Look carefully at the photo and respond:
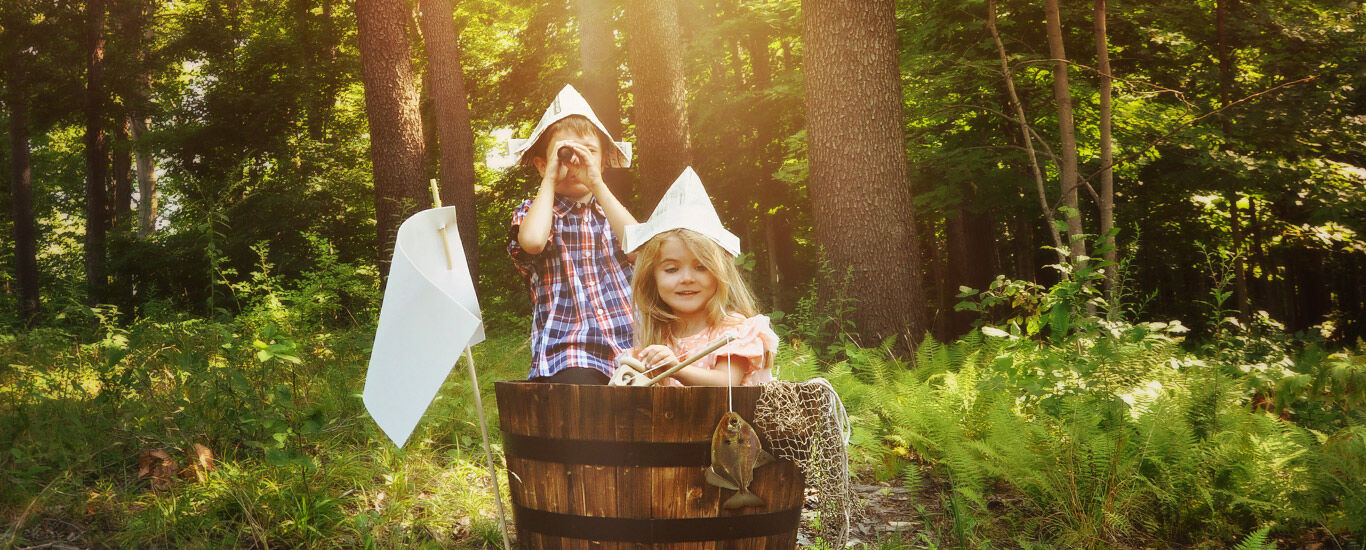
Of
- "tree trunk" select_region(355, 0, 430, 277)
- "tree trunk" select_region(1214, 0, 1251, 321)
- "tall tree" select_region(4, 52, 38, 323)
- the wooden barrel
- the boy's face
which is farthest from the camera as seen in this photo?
"tall tree" select_region(4, 52, 38, 323)

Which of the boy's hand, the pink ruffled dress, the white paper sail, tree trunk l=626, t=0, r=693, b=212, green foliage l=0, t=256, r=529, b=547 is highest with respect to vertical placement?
tree trunk l=626, t=0, r=693, b=212

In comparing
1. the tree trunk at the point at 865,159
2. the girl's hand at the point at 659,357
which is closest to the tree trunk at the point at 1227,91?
the tree trunk at the point at 865,159

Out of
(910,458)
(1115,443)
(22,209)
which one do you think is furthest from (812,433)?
(22,209)

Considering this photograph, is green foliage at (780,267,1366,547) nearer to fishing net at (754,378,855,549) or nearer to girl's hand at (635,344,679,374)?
fishing net at (754,378,855,549)

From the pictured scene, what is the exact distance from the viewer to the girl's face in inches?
95.6

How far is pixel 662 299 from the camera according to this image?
257cm

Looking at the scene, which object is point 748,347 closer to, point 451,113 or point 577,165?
point 577,165

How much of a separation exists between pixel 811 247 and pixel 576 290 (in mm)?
17381

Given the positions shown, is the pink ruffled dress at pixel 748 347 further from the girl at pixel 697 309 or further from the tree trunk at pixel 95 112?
the tree trunk at pixel 95 112

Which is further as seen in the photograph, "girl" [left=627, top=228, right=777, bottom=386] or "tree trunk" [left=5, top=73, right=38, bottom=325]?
"tree trunk" [left=5, top=73, right=38, bottom=325]

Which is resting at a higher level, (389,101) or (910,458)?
(389,101)

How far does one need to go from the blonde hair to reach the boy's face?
65cm

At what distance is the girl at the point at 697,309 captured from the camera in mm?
2227

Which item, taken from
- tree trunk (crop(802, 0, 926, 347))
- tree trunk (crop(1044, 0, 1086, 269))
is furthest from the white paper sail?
tree trunk (crop(1044, 0, 1086, 269))
